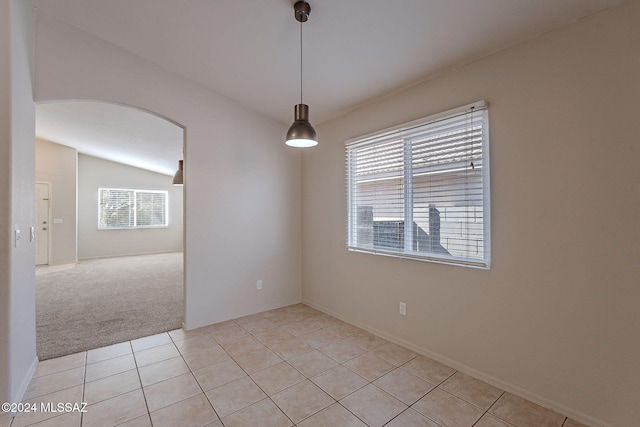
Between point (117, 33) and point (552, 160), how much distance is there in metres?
3.86

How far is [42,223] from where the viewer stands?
23.0 feet

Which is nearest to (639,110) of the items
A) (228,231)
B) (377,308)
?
(377,308)

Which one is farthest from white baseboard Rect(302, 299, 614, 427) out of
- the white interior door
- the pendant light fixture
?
the white interior door

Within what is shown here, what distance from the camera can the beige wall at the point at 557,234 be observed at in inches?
66.4

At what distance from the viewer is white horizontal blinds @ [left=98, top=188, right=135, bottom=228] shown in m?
8.49

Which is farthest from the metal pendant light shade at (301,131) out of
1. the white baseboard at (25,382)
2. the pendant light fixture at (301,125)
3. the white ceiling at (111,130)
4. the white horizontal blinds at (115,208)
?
the white horizontal blinds at (115,208)

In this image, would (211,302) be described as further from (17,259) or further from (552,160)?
(552,160)

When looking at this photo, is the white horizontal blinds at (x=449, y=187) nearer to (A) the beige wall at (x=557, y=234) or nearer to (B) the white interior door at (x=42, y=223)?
(A) the beige wall at (x=557, y=234)

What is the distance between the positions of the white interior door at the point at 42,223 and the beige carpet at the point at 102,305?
69cm

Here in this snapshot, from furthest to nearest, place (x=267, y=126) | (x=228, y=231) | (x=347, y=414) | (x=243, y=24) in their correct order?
(x=267, y=126)
(x=228, y=231)
(x=243, y=24)
(x=347, y=414)

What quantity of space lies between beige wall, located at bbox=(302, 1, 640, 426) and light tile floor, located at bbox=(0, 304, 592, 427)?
274 mm

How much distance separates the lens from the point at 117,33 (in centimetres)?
267

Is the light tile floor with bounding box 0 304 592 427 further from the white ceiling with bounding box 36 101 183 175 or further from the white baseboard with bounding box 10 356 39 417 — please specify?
the white ceiling with bounding box 36 101 183 175

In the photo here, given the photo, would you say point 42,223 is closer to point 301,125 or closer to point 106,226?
point 106,226
